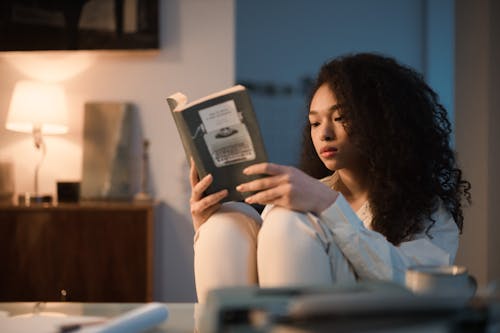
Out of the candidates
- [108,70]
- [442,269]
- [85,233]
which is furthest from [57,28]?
[442,269]

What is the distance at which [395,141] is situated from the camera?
164 cm

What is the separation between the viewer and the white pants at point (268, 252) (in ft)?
3.59

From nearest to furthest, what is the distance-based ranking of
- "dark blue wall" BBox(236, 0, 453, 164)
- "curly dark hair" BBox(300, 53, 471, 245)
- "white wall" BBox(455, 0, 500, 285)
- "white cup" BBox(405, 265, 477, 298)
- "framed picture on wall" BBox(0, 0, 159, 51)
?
"white cup" BBox(405, 265, 477, 298)
"curly dark hair" BBox(300, 53, 471, 245)
"white wall" BBox(455, 0, 500, 285)
"framed picture on wall" BBox(0, 0, 159, 51)
"dark blue wall" BBox(236, 0, 453, 164)

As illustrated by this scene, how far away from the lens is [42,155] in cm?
334

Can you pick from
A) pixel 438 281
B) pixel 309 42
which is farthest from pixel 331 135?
pixel 309 42

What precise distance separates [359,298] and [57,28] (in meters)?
3.09

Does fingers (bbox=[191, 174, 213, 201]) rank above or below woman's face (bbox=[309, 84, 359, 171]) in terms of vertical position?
below

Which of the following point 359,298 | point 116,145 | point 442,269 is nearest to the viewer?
point 359,298

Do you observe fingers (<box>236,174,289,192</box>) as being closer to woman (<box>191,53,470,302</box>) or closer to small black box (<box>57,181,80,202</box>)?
woman (<box>191,53,470,302</box>)

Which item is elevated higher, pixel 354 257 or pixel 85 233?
pixel 354 257

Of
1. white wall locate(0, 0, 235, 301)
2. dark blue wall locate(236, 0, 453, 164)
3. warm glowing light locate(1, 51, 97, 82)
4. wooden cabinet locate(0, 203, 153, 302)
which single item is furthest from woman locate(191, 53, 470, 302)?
dark blue wall locate(236, 0, 453, 164)

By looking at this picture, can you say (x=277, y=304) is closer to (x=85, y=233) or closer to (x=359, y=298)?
(x=359, y=298)

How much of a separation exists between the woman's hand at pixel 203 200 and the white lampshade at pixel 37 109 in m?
1.92

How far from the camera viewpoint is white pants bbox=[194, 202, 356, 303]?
109 cm
